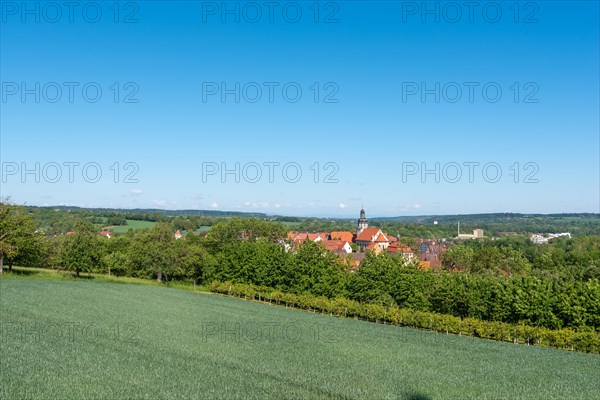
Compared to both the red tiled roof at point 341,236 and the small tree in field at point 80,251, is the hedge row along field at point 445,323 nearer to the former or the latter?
the small tree in field at point 80,251

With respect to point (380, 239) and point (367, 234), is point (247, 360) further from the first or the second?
point (367, 234)

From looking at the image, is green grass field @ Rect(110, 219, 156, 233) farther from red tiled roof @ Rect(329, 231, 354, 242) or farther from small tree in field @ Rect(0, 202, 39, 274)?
small tree in field @ Rect(0, 202, 39, 274)

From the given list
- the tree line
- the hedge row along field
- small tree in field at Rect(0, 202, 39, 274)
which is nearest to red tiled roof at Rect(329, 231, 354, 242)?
the tree line

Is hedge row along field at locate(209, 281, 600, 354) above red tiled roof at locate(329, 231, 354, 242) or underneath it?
underneath

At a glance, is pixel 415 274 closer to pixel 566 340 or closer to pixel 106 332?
pixel 566 340

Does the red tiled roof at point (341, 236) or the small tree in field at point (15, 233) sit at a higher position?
the small tree in field at point (15, 233)

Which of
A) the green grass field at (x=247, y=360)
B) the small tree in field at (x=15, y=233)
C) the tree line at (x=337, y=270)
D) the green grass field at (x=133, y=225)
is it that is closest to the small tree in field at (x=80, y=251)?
the tree line at (x=337, y=270)
